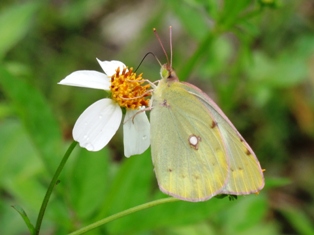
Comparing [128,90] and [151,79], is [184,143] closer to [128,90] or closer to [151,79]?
[128,90]

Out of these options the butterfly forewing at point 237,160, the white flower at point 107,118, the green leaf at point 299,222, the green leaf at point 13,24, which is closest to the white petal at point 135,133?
the white flower at point 107,118

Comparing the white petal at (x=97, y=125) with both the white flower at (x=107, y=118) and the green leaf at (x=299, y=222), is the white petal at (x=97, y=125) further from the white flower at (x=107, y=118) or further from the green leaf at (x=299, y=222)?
the green leaf at (x=299, y=222)

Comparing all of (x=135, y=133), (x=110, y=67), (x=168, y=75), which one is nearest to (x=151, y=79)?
(x=168, y=75)

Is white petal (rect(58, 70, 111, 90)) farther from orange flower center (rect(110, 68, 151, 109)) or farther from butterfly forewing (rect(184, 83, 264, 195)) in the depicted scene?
butterfly forewing (rect(184, 83, 264, 195))

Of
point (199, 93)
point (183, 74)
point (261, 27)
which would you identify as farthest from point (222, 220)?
point (261, 27)

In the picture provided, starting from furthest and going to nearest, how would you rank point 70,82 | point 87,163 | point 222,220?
point 222,220 → point 87,163 → point 70,82

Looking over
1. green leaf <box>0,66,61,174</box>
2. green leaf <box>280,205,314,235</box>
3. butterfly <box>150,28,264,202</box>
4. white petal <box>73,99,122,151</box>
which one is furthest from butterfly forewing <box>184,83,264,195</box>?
green leaf <box>280,205,314,235</box>

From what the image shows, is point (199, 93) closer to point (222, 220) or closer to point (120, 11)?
point (222, 220)
